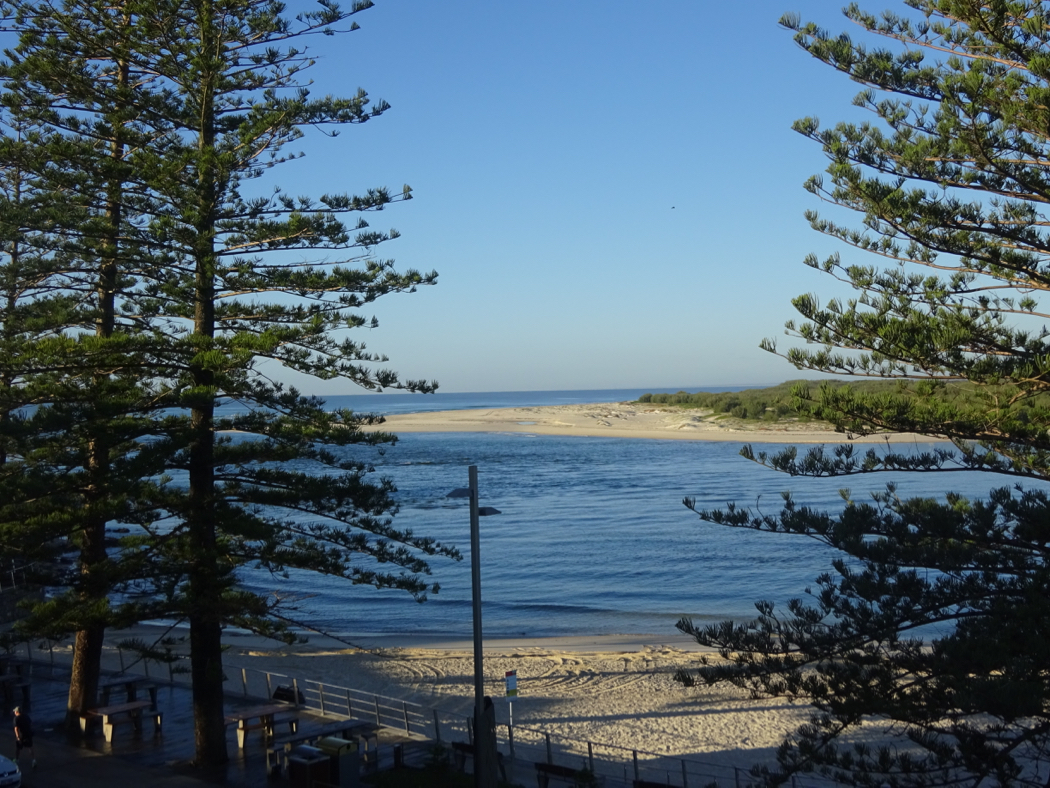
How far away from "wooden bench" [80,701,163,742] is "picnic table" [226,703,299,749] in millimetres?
1421

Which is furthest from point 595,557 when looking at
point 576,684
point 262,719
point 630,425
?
point 630,425

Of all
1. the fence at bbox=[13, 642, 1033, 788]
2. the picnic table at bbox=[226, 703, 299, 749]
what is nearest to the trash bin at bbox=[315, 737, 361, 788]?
the fence at bbox=[13, 642, 1033, 788]

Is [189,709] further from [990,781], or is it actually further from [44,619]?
[990,781]

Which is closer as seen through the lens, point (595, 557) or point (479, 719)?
point (479, 719)

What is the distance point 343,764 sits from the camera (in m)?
9.52

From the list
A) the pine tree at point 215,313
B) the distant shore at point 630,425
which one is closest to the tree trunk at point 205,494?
the pine tree at point 215,313

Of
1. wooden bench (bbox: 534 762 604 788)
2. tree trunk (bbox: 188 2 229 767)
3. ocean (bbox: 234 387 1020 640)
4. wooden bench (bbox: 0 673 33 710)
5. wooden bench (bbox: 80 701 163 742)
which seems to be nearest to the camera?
wooden bench (bbox: 534 762 604 788)

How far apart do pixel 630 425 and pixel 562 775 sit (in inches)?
3401

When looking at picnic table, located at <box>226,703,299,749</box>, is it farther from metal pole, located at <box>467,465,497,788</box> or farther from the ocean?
metal pole, located at <box>467,465,497,788</box>

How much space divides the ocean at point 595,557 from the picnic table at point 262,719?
7.14 feet

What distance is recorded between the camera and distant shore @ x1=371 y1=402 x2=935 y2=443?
75038mm

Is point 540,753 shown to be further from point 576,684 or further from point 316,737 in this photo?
point 576,684

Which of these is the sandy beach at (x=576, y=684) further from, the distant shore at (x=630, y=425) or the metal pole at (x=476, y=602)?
the distant shore at (x=630, y=425)

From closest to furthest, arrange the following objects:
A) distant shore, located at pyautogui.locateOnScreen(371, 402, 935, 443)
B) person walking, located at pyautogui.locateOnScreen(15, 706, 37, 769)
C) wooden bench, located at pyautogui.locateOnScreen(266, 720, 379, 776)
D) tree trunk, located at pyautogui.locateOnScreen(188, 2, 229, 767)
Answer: tree trunk, located at pyautogui.locateOnScreen(188, 2, 229, 767) < person walking, located at pyautogui.locateOnScreen(15, 706, 37, 769) < wooden bench, located at pyautogui.locateOnScreen(266, 720, 379, 776) < distant shore, located at pyautogui.locateOnScreen(371, 402, 935, 443)
